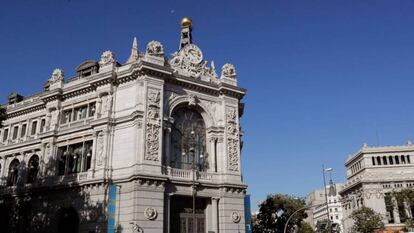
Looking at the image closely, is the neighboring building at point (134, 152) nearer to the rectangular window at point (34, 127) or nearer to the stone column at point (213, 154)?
the stone column at point (213, 154)

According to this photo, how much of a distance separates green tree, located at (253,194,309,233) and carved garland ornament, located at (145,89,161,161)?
3426cm

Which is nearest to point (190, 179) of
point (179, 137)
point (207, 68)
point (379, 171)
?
point (179, 137)

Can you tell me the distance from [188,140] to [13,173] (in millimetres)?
20626

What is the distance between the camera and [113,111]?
36062 mm

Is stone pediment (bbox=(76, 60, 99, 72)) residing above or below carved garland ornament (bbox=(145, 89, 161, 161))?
above

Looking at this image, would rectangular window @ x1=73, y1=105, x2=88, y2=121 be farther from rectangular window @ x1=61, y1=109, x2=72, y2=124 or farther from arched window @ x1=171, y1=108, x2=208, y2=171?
arched window @ x1=171, y1=108, x2=208, y2=171

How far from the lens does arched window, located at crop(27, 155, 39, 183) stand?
1634 inches

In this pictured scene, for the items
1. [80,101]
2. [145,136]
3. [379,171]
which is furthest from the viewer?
[379,171]

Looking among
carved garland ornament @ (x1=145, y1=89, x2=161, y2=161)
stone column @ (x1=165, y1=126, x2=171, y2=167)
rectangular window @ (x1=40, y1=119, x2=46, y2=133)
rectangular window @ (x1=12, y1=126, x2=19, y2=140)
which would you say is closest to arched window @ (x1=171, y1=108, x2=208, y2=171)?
stone column @ (x1=165, y1=126, x2=171, y2=167)

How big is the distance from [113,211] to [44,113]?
53.7ft

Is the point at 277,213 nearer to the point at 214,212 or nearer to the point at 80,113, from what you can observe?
the point at 214,212

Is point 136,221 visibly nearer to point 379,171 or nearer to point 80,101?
point 80,101

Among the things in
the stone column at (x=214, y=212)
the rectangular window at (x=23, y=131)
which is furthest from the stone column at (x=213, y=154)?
the rectangular window at (x=23, y=131)

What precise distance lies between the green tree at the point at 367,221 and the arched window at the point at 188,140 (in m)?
34.0
